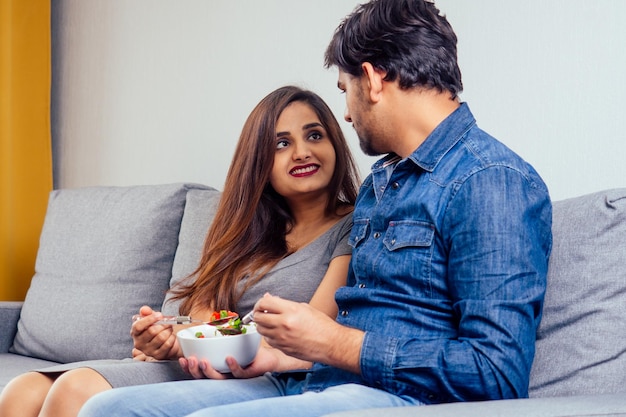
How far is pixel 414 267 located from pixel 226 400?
0.41m

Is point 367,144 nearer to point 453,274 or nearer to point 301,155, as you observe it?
point 453,274

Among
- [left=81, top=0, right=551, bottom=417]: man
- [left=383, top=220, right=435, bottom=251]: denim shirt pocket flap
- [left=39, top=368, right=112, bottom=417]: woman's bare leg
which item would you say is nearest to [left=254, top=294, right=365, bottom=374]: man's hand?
[left=81, top=0, right=551, bottom=417]: man

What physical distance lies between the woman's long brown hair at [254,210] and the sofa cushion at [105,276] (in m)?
0.39

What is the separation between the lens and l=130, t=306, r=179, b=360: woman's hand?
1648mm

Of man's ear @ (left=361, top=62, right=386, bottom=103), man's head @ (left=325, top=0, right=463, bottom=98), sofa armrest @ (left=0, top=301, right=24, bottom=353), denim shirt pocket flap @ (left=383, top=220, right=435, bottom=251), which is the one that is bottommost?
sofa armrest @ (left=0, top=301, right=24, bottom=353)

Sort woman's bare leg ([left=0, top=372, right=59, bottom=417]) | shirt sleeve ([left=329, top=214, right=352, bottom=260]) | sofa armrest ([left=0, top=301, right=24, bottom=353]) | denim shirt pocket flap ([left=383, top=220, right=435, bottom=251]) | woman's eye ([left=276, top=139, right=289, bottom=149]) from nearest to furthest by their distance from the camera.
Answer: denim shirt pocket flap ([left=383, top=220, right=435, bottom=251]), woman's bare leg ([left=0, top=372, right=59, bottom=417]), shirt sleeve ([left=329, top=214, right=352, bottom=260]), woman's eye ([left=276, top=139, right=289, bottom=149]), sofa armrest ([left=0, top=301, right=24, bottom=353])

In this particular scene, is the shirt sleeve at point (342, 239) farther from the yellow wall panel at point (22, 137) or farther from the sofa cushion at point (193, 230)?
the yellow wall panel at point (22, 137)

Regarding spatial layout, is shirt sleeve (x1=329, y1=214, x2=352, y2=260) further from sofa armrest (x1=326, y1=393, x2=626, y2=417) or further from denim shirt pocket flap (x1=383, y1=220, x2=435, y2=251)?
sofa armrest (x1=326, y1=393, x2=626, y2=417)

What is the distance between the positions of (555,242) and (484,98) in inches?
24.3

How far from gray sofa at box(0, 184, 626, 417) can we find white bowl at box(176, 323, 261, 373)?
1.65ft

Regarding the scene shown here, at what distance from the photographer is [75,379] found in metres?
1.54

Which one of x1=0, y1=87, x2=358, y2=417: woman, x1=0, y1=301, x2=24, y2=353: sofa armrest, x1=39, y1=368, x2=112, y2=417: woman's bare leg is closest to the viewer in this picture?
x1=39, y1=368, x2=112, y2=417: woman's bare leg

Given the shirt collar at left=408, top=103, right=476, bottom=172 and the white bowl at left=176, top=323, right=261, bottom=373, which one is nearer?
the shirt collar at left=408, top=103, right=476, bottom=172

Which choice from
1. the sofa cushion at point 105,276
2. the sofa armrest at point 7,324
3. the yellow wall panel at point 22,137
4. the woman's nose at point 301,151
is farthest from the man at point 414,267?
the yellow wall panel at point 22,137
